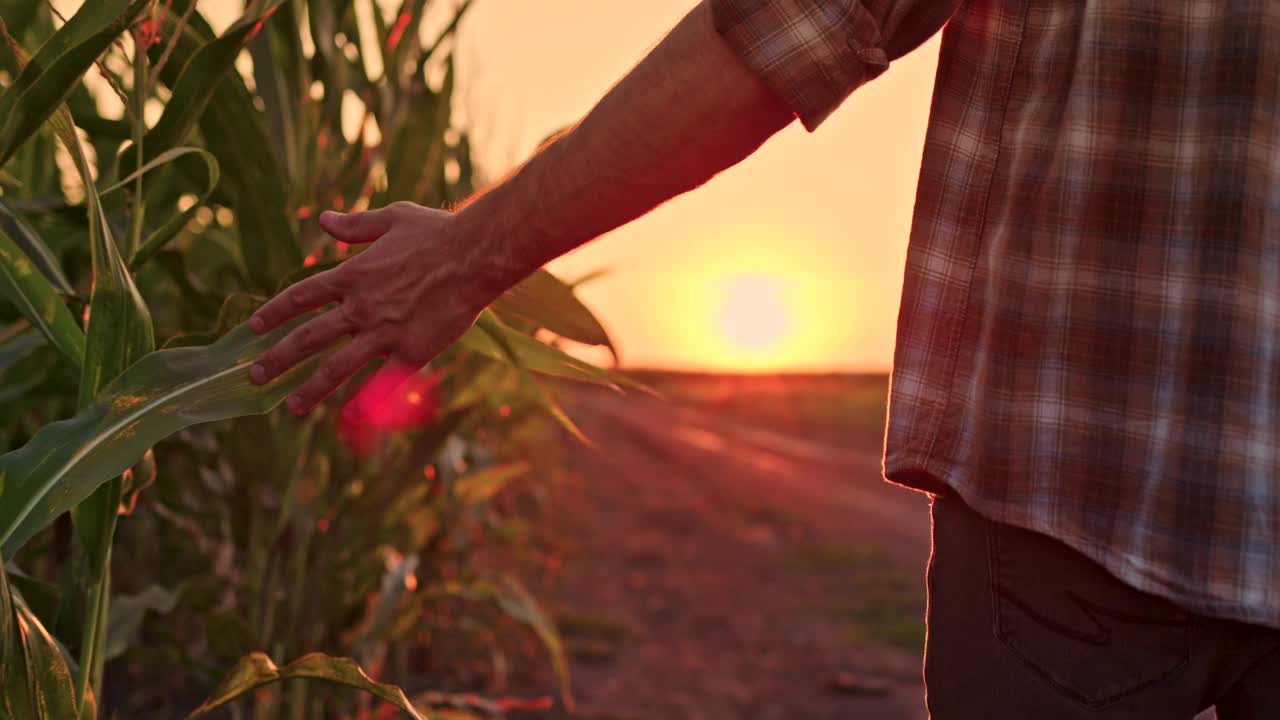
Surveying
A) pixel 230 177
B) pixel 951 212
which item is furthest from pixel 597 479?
pixel 951 212

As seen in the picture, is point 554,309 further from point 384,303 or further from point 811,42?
point 811,42

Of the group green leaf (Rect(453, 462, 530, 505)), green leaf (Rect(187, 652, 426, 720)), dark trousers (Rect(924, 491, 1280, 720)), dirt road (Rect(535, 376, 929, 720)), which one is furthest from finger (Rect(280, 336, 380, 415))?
dirt road (Rect(535, 376, 929, 720))

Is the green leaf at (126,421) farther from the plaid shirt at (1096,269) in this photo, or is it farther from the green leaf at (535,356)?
the plaid shirt at (1096,269)

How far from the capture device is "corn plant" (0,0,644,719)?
77 centimetres

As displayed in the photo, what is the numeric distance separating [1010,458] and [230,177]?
0.82 metres

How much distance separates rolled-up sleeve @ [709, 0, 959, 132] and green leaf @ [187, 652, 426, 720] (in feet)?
1.81

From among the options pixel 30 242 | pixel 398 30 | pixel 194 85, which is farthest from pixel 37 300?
pixel 398 30

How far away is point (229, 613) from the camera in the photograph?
140 cm

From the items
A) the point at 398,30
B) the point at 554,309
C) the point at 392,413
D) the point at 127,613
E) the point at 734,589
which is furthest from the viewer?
the point at 734,589

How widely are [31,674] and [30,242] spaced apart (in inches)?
14.5

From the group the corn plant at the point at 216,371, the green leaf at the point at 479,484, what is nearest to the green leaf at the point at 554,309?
the corn plant at the point at 216,371

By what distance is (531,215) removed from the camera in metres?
0.74

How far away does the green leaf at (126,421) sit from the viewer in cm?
69

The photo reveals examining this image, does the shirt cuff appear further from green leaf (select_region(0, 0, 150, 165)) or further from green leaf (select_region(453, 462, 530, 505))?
green leaf (select_region(453, 462, 530, 505))
